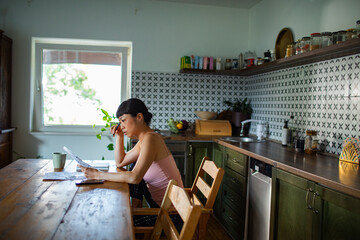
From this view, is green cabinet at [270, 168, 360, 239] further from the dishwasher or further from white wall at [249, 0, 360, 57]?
white wall at [249, 0, 360, 57]

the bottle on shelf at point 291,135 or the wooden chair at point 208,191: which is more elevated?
the bottle on shelf at point 291,135

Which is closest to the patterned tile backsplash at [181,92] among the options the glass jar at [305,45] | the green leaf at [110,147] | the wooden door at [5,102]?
the green leaf at [110,147]

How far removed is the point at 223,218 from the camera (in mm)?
3289

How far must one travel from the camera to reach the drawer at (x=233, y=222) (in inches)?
111

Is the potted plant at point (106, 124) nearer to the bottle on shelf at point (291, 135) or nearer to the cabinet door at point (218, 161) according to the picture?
the cabinet door at point (218, 161)

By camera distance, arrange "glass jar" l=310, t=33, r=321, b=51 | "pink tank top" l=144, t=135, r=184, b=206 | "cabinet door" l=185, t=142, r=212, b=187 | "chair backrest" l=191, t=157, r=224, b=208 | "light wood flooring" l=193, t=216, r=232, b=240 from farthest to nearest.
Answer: "cabinet door" l=185, t=142, r=212, b=187
"light wood flooring" l=193, t=216, r=232, b=240
"glass jar" l=310, t=33, r=321, b=51
"pink tank top" l=144, t=135, r=184, b=206
"chair backrest" l=191, t=157, r=224, b=208

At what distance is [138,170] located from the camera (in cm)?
188

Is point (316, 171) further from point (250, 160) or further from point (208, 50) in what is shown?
point (208, 50)

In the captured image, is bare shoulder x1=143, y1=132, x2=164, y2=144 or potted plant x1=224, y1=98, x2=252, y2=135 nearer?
bare shoulder x1=143, y1=132, x2=164, y2=144

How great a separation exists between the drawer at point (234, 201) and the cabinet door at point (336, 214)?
1.01 m

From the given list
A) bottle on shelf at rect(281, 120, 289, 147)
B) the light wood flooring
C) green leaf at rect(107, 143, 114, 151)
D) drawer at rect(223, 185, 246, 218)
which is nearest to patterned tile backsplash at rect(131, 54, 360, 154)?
bottle on shelf at rect(281, 120, 289, 147)

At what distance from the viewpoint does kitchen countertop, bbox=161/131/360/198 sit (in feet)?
5.47

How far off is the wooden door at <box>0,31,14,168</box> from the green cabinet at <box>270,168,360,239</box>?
2942mm

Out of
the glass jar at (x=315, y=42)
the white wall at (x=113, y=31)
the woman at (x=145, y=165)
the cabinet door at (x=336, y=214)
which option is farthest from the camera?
the white wall at (x=113, y=31)
